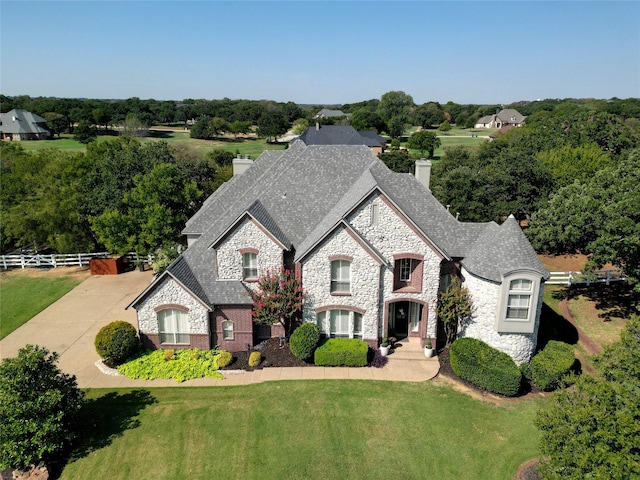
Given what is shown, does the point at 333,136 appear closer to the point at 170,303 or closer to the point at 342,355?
the point at 170,303

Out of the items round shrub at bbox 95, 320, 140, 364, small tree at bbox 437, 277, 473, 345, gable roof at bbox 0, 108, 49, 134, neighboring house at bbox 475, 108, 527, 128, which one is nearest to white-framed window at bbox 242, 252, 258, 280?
round shrub at bbox 95, 320, 140, 364

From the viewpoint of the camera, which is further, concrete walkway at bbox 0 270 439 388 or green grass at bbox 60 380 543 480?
concrete walkway at bbox 0 270 439 388

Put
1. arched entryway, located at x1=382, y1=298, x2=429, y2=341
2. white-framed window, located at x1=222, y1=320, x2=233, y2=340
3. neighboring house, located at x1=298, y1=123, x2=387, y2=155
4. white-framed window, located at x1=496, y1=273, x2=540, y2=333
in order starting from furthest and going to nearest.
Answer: neighboring house, located at x1=298, y1=123, x2=387, y2=155 → arched entryway, located at x1=382, y1=298, x2=429, y2=341 → white-framed window, located at x1=222, y1=320, x2=233, y2=340 → white-framed window, located at x1=496, y1=273, x2=540, y2=333

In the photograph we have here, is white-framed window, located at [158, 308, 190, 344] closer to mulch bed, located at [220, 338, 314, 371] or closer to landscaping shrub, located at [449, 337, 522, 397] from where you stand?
mulch bed, located at [220, 338, 314, 371]

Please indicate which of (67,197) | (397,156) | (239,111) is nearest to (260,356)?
(67,197)

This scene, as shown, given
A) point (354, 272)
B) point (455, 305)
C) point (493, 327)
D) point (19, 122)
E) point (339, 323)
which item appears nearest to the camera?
point (493, 327)

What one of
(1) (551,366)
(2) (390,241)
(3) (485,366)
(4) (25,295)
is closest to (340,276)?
(2) (390,241)

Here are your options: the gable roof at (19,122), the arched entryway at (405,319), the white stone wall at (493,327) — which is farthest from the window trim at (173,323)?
the gable roof at (19,122)

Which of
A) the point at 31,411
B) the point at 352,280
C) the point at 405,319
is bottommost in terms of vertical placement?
the point at 405,319

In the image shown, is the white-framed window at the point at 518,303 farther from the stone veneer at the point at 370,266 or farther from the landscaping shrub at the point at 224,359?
the landscaping shrub at the point at 224,359
